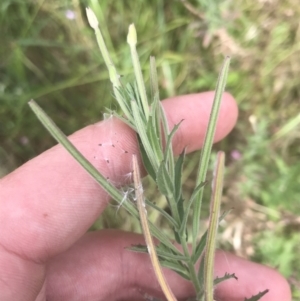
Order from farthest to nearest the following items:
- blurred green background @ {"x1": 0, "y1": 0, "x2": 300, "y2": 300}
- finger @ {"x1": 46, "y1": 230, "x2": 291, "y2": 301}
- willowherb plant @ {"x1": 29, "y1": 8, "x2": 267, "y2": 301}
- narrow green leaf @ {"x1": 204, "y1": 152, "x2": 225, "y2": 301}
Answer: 1. blurred green background @ {"x1": 0, "y1": 0, "x2": 300, "y2": 300}
2. finger @ {"x1": 46, "y1": 230, "x2": 291, "y2": 301}
3. willowherb plant @ {"x1": 29, "y1": 8, "x2": 267, "y2": 301}
4. narrow green leaf @ {"x1": 204, "y1": 152, "x2": 225, "y2": 301}

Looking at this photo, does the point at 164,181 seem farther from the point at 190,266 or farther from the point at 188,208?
the point at 190,266

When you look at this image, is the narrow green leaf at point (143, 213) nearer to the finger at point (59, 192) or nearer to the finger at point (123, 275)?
the finger at point (59, 192)

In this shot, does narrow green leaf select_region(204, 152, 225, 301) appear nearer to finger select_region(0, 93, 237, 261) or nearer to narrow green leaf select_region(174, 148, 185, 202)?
narrow green leaf select_region(174, 148, 185, 202)

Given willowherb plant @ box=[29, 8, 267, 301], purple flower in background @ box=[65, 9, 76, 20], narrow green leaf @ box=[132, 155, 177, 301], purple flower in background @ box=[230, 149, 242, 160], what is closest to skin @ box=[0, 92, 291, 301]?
willowherb plant @ box=[29, 8, 267, 301]

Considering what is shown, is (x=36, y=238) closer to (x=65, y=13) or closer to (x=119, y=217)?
(x=119, y=217)

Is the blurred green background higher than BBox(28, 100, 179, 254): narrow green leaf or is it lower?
higher
